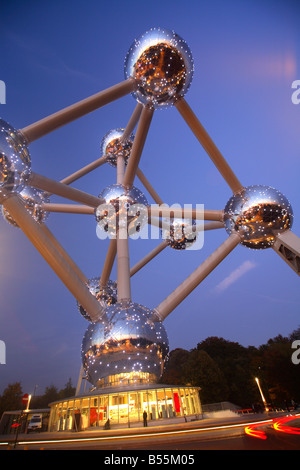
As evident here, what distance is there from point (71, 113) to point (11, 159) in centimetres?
181

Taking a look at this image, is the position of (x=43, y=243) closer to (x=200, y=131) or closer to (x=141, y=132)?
(x=141, y=132)

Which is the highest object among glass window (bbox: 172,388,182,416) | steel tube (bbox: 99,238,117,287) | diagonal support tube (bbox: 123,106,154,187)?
diagonal support tube (bbox: 123,106,154,187)

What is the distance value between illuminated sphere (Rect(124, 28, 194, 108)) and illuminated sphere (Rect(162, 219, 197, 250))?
6.53 meters

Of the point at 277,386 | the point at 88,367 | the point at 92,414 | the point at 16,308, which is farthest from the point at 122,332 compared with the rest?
the point at 16,308

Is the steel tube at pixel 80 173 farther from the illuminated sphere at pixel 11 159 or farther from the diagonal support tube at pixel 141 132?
the illuminated sphere at pixel 11 159

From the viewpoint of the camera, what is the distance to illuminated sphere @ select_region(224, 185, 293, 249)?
7.88 metres

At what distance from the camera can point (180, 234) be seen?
1311 cm

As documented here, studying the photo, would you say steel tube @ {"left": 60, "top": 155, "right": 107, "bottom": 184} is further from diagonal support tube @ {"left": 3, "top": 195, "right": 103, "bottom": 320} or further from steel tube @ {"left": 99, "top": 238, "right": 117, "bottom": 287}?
diagonal support tube @ {"left": 3, "top": 195, "right": 103, "bottom": 320}

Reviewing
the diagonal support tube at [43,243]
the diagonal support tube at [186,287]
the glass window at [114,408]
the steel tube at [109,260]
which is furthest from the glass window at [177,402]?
the diagonal support tube at [43,243]

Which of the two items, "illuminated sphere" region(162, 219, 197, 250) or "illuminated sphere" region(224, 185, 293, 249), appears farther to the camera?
"illuminated sphere" region(162, 219, 197, 250)

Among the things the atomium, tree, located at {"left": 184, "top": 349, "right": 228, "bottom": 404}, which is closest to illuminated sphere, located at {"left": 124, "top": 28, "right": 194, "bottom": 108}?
the atomium

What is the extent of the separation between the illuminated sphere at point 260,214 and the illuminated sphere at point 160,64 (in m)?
3.54
